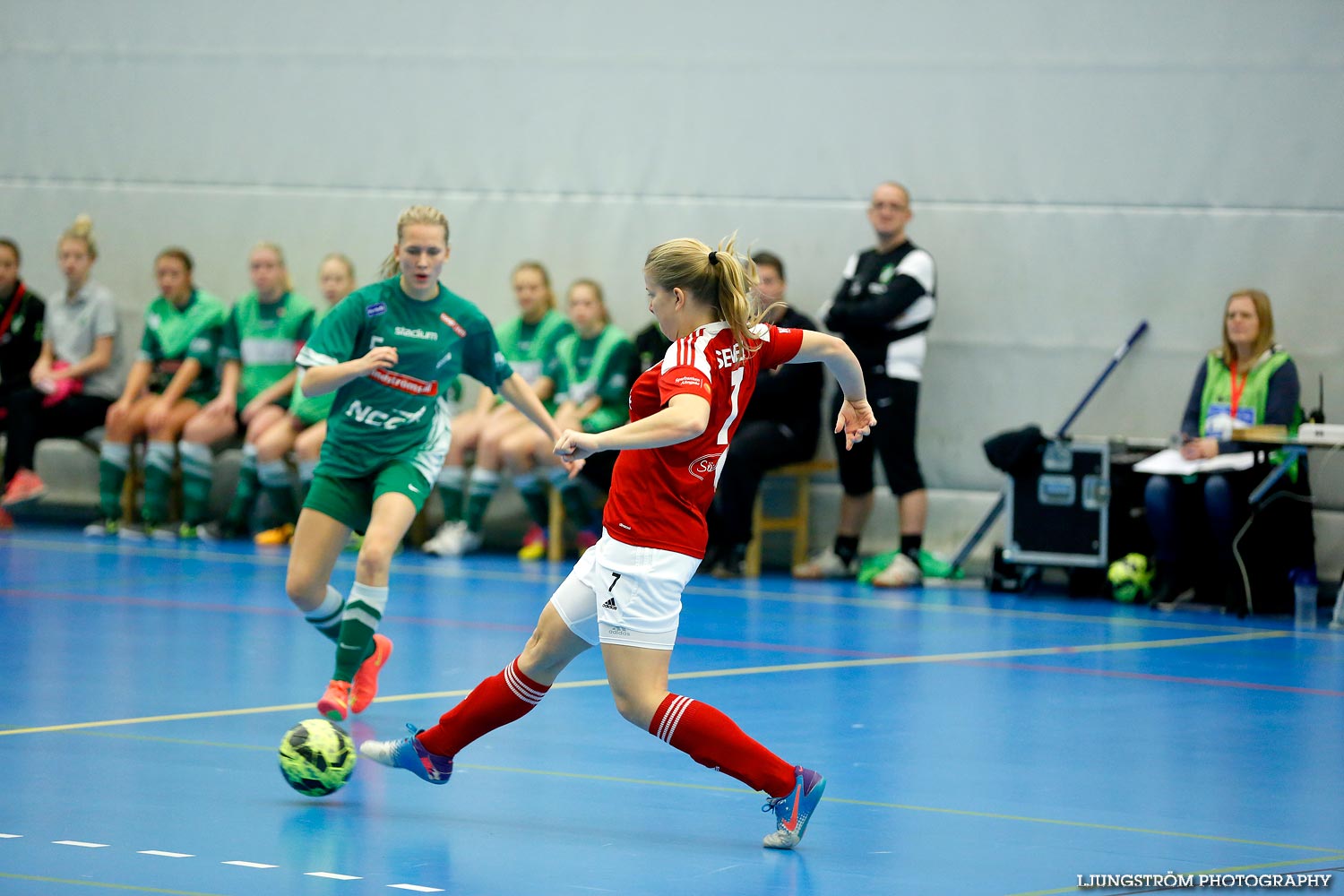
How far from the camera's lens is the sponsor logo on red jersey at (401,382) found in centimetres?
609

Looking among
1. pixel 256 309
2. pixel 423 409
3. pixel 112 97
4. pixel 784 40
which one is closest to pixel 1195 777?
pixel 423 409

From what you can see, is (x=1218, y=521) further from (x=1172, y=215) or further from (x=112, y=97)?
(x=112, y=97)

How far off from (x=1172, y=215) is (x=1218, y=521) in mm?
2295

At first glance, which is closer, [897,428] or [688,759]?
[688,759]

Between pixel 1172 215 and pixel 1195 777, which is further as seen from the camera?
pixel 1172 215

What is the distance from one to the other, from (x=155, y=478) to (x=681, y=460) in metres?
8.76

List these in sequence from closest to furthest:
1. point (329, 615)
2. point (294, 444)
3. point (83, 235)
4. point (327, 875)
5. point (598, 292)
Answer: point (327, 875) < point (329, 615) < point (598, 292) < point (294, 444) < point (83, 235)

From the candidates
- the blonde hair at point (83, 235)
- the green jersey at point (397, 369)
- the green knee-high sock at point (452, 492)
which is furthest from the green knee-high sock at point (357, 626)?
the blonde hair at point (83, 235)

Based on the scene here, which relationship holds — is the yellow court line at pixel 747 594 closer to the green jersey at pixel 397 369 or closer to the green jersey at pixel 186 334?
the green jersey at pixel 186 334

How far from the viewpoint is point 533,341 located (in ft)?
39.0

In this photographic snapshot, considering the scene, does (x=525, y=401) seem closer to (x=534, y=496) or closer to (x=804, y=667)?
(x=804, y=667)

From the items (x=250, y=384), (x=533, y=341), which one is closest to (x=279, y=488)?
(x=250, y=384)

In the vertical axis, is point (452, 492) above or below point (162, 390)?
below

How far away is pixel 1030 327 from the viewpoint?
36.9 feet
